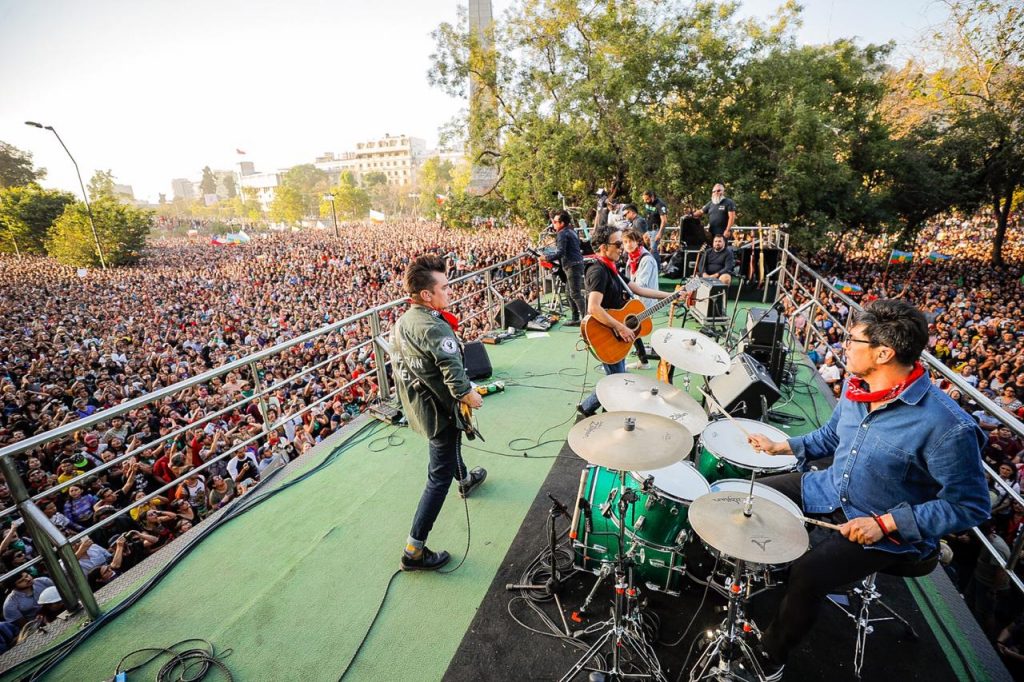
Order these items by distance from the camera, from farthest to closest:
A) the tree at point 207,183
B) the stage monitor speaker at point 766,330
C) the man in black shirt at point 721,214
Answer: the tree at point 207,183
the man in black shirt at point 721,214
the stage monitor speaker at point 766,330

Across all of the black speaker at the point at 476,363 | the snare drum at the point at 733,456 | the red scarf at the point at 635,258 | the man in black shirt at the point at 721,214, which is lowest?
the black speaker at the point at 476,363

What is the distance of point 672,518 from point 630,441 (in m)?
0.67

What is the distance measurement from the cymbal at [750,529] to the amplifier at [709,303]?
5425 millimetres

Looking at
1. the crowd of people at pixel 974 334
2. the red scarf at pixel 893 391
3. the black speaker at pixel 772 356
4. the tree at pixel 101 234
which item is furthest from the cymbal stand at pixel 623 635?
the tree at pixel 101 234

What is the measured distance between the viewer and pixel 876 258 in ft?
79.4

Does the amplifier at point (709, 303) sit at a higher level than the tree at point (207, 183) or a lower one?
lower

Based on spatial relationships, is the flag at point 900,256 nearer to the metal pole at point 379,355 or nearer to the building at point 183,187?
the metal pole at point 379,355

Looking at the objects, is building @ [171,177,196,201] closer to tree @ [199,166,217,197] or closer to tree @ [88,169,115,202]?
tree @ [199,166,217,197]

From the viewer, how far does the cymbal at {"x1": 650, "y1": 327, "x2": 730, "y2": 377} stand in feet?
10.5

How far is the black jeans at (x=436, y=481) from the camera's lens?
121 inches

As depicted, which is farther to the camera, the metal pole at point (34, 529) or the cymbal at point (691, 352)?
the cymbal at point (691, 352)

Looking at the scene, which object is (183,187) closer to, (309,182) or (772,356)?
(309,182)

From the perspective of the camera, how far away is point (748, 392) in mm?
4281

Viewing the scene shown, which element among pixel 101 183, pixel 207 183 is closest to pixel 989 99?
pixel 101 183
